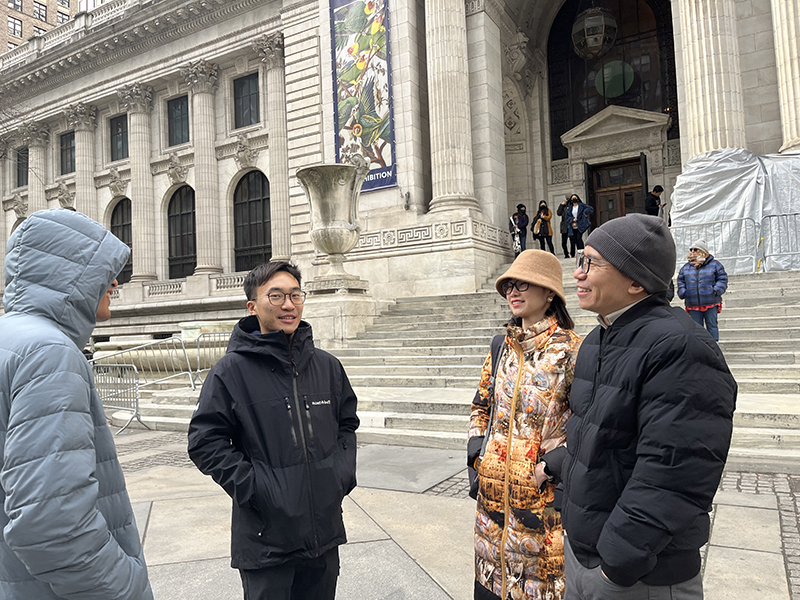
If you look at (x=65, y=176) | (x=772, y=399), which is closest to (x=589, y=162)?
(x=772, y=399)

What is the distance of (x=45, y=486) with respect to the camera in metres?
1.47

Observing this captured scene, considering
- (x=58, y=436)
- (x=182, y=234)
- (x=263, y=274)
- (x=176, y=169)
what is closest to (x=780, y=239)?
(x=263, y=274)

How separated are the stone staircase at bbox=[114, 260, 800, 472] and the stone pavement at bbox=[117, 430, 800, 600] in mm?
835

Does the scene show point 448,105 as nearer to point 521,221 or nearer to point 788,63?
point 521,221

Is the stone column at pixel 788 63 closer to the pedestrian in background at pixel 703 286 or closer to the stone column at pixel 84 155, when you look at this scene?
the pedestrian in background at pixel 703 286

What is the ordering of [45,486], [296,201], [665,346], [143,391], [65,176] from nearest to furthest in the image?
[45,486], [665,346], [143,391], [296,201], [65,176]

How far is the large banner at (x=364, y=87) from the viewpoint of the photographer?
1742 cm

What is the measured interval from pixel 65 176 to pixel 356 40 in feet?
65.2

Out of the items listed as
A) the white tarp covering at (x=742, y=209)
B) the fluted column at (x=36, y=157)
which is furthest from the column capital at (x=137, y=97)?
the white tarp covering at (x=742, y=209)

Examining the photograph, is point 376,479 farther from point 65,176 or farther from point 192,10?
point 65,176

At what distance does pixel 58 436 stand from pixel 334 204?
1111cm

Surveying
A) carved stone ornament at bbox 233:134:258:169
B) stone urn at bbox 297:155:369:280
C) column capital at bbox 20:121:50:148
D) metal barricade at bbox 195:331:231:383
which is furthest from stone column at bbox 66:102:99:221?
stone urn at bbox 297:155:369:280

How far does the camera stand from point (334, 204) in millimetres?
12359

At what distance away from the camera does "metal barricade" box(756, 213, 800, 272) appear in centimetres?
1205
